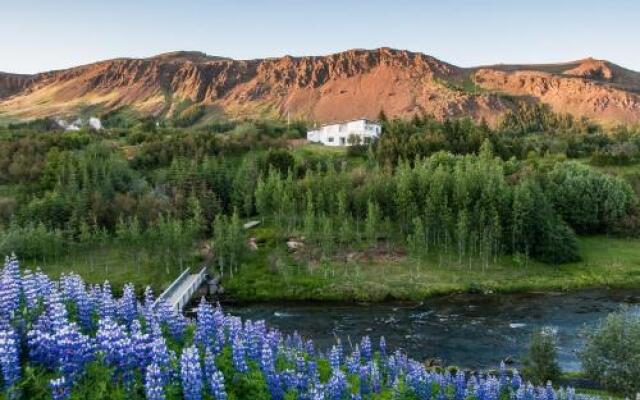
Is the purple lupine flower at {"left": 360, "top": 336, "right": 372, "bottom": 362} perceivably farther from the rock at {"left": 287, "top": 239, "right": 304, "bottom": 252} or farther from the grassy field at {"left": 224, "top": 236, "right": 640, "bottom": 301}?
the rock at {"left": 287, "top": 239, "right": 304, "bottom": 252}

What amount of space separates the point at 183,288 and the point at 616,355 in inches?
1668

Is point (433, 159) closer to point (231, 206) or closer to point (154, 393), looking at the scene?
point (231, 206)

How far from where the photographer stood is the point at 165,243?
221 feet

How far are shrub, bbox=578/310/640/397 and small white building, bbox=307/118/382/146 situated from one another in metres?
99.7

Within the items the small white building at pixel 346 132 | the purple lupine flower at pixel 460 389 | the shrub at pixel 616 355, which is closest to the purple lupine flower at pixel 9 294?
the purple lupine flower at pixel 460 389

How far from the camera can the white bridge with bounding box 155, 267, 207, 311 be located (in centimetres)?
5619

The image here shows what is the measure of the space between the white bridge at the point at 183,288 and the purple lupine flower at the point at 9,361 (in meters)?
38.0

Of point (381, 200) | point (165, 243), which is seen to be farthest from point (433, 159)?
point (165, 243)

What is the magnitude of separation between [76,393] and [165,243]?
5331 cm

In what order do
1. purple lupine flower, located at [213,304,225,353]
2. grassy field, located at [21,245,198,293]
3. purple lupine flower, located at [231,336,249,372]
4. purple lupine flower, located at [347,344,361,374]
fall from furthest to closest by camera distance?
grassy field, located at [21,245,198,293], purple lupine flower, located at [347,344,361,374], purple lupine flower, located at [213,304,225,353], purple lupine flower, located at [231,336,249,372]

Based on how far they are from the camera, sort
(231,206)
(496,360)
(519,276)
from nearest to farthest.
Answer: (496,360) < (519,276) < (231,206)

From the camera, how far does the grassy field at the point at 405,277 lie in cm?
6216

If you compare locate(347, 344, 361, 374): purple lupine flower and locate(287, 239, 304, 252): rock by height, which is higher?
locate(347, 344, 361, 374): purple lupine flower

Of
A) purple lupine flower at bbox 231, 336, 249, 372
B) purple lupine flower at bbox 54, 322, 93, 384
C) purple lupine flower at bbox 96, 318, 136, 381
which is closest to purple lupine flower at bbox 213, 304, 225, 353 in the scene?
purple lupine flower at bbox 231, 336, 249, 372
